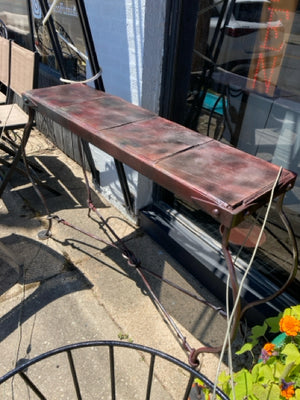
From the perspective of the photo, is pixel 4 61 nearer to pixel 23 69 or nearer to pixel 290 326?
pixel 23 69

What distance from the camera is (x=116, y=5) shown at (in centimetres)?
262

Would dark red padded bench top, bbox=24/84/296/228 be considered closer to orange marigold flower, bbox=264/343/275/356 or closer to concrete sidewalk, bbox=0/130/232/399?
orange marigold flower, bbox=264/343/275/356

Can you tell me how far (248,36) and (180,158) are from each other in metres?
1.28

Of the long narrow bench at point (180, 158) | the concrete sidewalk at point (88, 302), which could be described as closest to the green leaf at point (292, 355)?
the long narrow bench at point (180, 158)

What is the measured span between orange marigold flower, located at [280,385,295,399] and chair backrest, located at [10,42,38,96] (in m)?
3.25

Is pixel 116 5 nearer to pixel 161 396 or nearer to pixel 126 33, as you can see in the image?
pixel 126 33

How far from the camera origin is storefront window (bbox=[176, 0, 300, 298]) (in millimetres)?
2090

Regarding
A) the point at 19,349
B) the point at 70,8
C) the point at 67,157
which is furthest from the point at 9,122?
the point at 19,349

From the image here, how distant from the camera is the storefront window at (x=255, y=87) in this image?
2.09 meters

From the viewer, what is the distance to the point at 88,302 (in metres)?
2.39

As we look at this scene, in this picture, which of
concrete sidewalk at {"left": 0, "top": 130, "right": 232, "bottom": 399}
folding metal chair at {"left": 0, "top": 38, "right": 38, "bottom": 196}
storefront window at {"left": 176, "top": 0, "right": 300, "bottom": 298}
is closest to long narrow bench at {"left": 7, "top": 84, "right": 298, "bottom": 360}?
storefront window at {"left": 176, "top": 0, "right": 300, "bottom": 298}

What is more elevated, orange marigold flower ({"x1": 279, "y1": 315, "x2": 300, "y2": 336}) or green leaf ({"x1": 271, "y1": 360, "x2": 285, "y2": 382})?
orange marigold flower ({"x1": 279, "y1": 315, "x2": 300, "y2": 336})

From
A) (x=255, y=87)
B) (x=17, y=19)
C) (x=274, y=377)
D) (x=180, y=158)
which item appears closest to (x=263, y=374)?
(x=274, y=377)

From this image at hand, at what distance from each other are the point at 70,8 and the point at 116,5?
1828 millimetres
